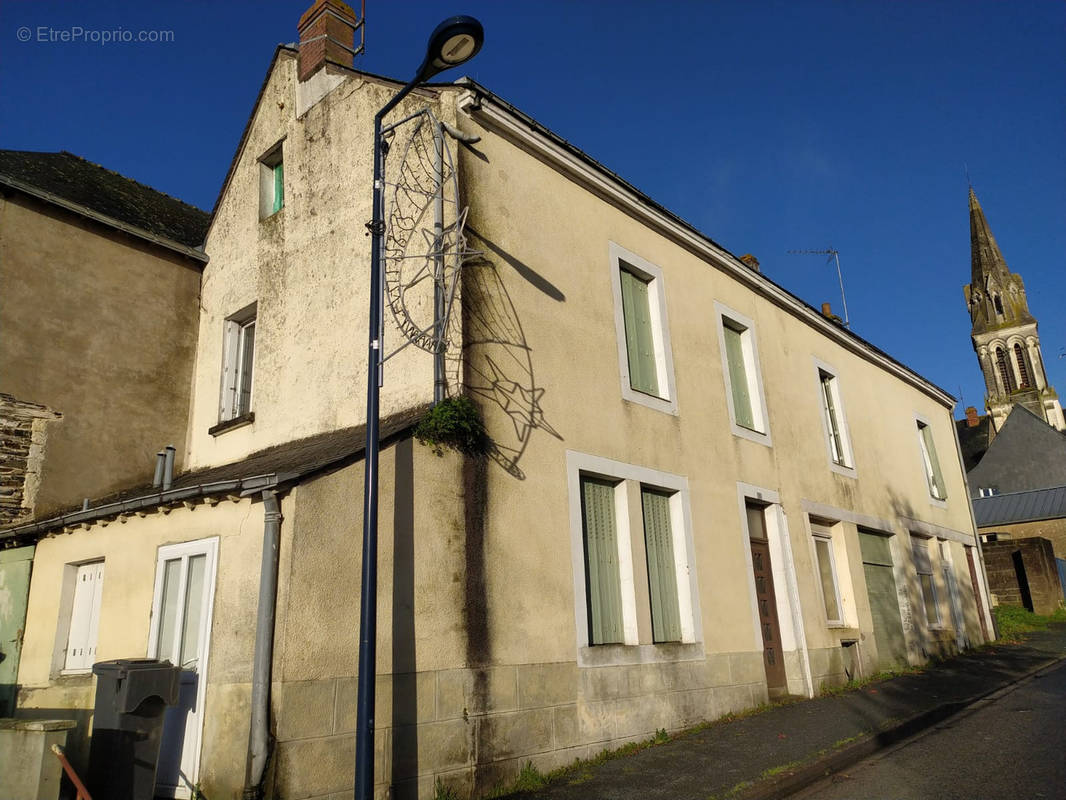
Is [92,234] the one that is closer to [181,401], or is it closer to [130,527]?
[181,401]

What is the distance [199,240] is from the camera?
1229 cm

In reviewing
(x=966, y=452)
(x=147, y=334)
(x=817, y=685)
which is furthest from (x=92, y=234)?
(x=966, y=452)

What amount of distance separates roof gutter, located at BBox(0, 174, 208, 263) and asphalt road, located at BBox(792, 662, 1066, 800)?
10387mm

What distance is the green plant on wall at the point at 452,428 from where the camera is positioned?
6984mm

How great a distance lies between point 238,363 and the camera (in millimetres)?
10805

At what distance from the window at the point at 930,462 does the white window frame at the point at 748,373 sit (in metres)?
7.95

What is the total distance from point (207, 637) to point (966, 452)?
58435 mm

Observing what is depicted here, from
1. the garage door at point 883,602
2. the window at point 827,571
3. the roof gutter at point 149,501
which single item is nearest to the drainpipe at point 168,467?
the roof gutter at point 149,501

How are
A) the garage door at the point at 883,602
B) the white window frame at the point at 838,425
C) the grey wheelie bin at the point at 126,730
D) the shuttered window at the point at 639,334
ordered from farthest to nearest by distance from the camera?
1. the white window frame at the point at 838,425
2. the garage door at the point at 883,602
3. the shuttered window at the point at 639,334
4. the grey wheelie bin at the point at 126,730

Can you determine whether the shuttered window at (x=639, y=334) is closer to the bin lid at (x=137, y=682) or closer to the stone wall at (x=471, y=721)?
the stone wall at (x=471, y=721)

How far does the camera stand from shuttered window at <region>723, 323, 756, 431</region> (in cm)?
1188

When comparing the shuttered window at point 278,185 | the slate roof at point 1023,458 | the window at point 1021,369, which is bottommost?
the shuttered window at point 278,185

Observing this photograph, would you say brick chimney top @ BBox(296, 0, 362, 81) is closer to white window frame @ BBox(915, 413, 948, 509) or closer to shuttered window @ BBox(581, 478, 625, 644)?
shuttered window @ BBox(581, 478, 625, 644)

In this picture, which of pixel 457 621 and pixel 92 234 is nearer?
pixel 457 621
